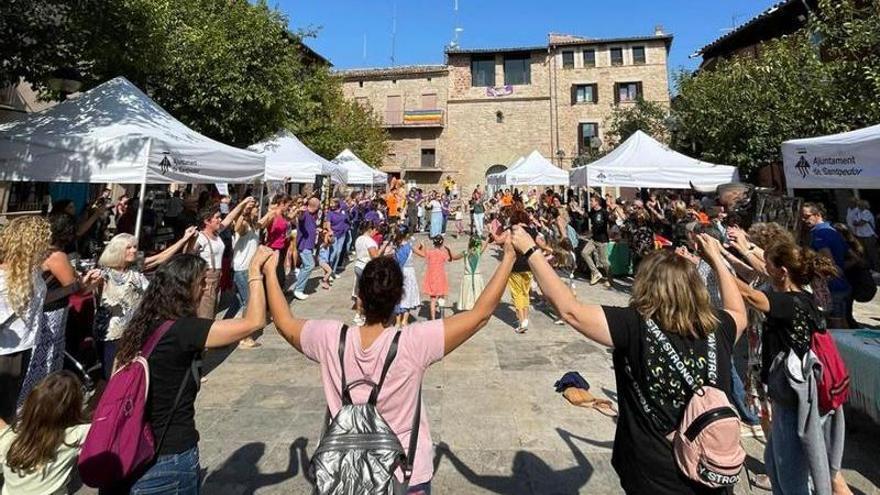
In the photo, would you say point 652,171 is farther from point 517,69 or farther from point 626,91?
point 517,69

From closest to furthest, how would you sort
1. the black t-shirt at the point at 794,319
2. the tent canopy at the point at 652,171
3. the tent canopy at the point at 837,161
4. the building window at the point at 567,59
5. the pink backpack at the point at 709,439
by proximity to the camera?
the pink backpack at the point at 709,439
the black t-shirt at the point at 794,319
the tent canopy at the point at 837,161
the tent canopy at the point at 652,171
the building window at the point at 567,59

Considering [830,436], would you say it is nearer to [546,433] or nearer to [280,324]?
[546,433]

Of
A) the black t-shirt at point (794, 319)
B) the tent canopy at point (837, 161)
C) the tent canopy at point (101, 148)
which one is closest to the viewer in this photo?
the black t-shirt at point (794, 319)

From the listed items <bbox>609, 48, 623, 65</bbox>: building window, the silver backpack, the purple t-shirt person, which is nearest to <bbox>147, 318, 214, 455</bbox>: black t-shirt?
the silver backpack

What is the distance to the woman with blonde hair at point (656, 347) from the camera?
1.81 meters

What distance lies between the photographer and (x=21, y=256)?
3.00 metres

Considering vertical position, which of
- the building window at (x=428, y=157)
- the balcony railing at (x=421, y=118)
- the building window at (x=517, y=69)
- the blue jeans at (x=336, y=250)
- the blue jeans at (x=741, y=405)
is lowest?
the blue jeans at (x=741, y=405)

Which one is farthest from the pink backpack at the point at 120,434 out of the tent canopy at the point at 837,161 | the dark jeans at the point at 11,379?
the tent canopy at the point at 837,161

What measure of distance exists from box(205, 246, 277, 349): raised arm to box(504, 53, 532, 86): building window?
37.7m

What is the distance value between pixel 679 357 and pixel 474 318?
0.80 metres

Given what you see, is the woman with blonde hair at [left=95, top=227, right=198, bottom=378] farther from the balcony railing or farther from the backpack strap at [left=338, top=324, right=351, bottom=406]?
the balcony railing

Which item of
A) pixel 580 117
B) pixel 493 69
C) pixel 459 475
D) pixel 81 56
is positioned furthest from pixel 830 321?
pixel 493 69

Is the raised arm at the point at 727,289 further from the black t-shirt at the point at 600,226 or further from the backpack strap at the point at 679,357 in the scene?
the black t-shirt at the point at 600,226

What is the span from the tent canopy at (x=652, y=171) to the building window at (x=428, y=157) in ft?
94.3
